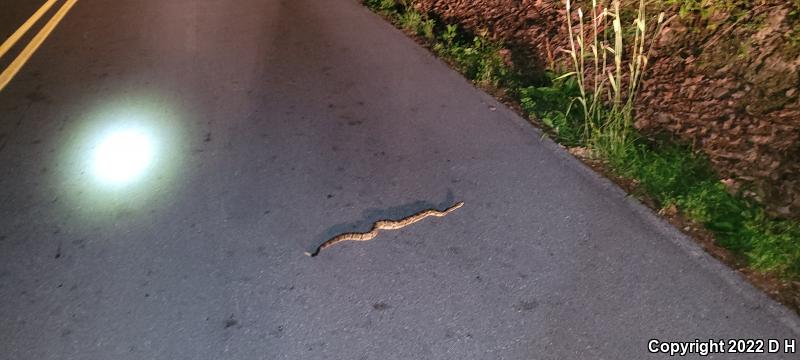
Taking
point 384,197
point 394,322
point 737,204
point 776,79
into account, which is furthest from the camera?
point 776,79

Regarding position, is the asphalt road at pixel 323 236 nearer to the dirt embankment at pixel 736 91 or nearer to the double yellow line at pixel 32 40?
the double yellow line at pixel 32 40

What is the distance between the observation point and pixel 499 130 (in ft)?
15.6

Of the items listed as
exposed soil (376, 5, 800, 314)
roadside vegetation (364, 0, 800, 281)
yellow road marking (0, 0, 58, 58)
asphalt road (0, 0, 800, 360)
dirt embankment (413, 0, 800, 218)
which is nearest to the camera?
asphalt road (0, 0, 800, 360)

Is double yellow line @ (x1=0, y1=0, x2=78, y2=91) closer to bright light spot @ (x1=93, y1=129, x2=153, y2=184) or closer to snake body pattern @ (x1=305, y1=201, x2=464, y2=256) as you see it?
bright light spot @ (x1=93, y1=129, x2=153, y2=184)

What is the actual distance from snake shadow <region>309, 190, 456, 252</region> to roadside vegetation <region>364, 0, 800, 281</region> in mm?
1416

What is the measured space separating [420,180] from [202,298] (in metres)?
1.88

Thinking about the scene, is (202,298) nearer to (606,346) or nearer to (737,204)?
(606,346)

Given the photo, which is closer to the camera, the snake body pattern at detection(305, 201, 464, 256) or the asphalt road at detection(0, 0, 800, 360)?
the asphalt road at detection(0, 0, 800, 360)

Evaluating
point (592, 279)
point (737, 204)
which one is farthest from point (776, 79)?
point (592, 279)

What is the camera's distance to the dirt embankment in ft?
12.5

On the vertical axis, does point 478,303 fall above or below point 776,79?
below

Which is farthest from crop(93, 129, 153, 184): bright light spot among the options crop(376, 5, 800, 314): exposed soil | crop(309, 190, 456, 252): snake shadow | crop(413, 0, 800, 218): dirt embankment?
crop(413, 0, 800, 218): dirt embankment

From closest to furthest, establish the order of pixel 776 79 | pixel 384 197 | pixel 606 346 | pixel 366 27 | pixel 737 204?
pixel 606 346, pixel 737 204, pixel 384 197, pixel 776 79, pixel 366 27

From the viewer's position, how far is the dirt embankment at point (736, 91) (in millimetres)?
3803
